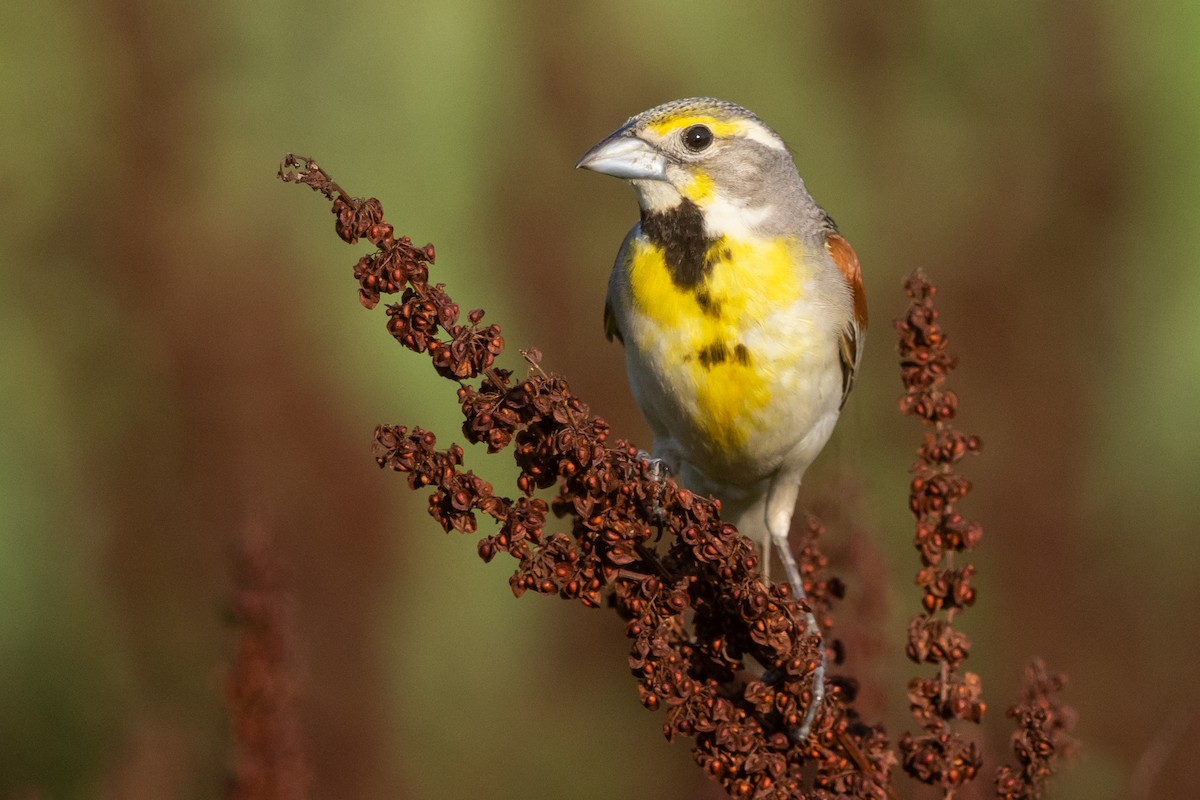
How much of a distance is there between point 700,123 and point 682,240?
266 millimetres

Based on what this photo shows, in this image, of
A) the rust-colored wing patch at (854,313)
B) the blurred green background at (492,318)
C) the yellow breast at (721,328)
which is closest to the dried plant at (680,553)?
A: the yellow breast at (721,328)

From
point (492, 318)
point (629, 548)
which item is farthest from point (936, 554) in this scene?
point (492, 318)

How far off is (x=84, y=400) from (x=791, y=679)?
10.3 feet

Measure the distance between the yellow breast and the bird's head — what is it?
0.09 metres

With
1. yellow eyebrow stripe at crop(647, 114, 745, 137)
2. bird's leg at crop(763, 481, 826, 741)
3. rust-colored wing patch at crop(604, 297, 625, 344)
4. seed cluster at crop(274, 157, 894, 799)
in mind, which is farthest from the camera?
rust-colored wing patch at crop(604, 297, 625, 344)

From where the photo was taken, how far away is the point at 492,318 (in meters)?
5.71

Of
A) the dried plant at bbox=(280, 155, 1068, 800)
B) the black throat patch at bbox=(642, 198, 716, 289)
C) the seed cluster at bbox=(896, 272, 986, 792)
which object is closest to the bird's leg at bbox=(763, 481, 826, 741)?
the dried plant at bbox=(280, 155, 1068, 800)

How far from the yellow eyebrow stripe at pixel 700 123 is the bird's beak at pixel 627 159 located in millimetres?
43

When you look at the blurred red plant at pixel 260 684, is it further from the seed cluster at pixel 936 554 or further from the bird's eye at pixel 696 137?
the bird's eye at pixel 696 137

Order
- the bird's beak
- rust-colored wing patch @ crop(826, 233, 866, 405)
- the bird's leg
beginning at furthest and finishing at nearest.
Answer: rust-colored wing patch @ crop(826, 233, 866, 405) → the bird's beak → the bird's leg

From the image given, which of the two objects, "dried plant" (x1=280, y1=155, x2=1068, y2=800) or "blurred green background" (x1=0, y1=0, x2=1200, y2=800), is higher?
"blurred green background" (x1=0, y1=0, x2=1200, y2=800)

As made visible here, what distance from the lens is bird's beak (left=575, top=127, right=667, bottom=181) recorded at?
3443 millimetres

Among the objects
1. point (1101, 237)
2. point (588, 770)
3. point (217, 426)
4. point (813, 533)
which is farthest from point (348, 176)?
point (813, 533)

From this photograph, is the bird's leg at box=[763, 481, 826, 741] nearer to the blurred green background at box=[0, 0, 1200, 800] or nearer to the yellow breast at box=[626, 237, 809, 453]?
the blurred green background at box=[0, 0, 1200, 800]
